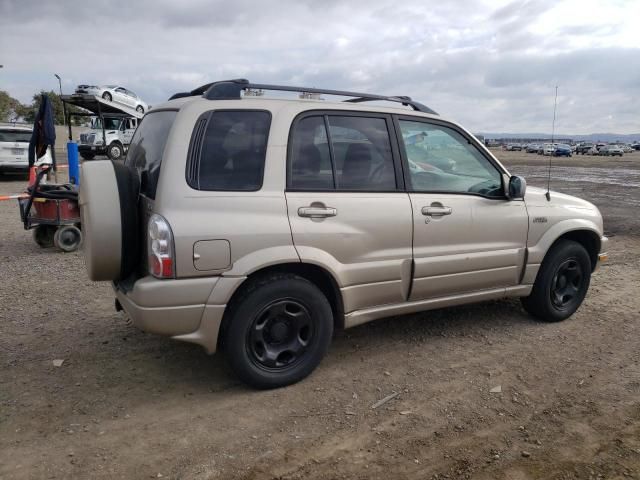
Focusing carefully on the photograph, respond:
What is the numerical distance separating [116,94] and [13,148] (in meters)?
10.6

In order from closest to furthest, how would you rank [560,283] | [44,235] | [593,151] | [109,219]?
[109,219]
[560,283]
[44,235]
[593,151]

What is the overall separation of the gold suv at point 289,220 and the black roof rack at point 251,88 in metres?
0.01

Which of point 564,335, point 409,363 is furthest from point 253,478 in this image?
point 564,335

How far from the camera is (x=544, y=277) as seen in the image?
483cm

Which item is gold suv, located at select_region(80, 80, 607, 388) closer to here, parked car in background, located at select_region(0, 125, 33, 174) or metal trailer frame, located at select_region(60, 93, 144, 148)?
parked car in background, located at select_region(0, 125, 33, 174)

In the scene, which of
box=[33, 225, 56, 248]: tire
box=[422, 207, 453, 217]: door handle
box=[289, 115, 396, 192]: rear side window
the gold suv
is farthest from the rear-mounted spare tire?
box=[33, 225, 56, 248]: tire

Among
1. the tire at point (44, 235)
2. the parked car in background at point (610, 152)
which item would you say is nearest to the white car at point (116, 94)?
the tire at point (44, 235)

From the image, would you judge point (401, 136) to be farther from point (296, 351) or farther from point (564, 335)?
point (564, 335)

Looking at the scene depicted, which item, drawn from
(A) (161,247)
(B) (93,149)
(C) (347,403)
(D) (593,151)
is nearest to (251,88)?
(A) (161,247)

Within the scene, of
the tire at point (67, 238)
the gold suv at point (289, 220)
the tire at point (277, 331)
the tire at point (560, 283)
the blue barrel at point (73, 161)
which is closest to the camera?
the gold suv at point (289, 220)

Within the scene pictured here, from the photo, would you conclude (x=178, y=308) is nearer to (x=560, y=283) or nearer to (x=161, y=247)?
(x=161, y=247)

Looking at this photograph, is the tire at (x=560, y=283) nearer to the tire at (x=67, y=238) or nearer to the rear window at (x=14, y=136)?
the tire at (x=67, y=238)

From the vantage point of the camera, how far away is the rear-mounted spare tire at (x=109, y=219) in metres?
3.36

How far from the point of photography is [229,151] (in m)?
3.47
